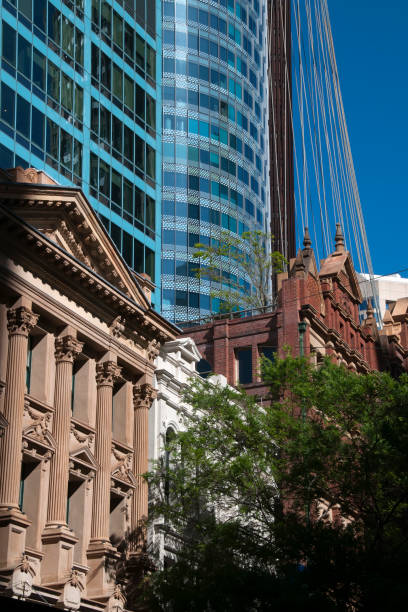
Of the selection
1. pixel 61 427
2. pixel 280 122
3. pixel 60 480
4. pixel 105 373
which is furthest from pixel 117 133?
pixel 280 122

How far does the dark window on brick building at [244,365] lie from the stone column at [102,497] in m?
19.5

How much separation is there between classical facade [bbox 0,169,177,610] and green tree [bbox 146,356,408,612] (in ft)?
6.37

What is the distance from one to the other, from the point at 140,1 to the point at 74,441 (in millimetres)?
35166

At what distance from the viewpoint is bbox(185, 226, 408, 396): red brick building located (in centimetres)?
5991

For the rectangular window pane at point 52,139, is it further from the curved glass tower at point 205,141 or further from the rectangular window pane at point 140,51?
the curved glass tower at point 205,141

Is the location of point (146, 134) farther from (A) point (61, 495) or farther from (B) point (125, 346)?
(A) point (61, 495)

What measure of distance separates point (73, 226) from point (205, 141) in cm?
6028

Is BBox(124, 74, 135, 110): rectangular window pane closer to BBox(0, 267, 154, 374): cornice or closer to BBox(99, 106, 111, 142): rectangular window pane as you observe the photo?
BBox(99, 106, 111, 142): rectangular window pane

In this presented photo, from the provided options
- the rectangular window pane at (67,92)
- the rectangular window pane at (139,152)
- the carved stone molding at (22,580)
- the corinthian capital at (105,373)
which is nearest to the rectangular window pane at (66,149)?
the rectangular window pane at (67,92)

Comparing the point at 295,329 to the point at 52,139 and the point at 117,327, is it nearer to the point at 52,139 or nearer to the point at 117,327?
the point at 52,139

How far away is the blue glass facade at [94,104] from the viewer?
53656 millimetres

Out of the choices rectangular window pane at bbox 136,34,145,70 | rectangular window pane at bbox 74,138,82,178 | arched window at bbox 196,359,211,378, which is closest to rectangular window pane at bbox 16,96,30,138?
rectangular window pane at bbox 74,138,82,178

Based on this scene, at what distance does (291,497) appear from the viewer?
38.4 meters

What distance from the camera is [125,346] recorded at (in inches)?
1684
